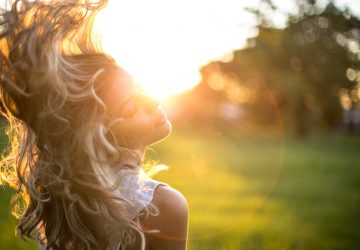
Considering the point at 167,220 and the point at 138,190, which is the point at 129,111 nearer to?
the point at 138,190

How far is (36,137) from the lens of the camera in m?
2.28

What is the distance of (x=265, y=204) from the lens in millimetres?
11898

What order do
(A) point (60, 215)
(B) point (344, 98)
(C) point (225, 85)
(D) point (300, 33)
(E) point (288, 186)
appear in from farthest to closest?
(C) point (225, 85) < (E) point (288, 186) < (B) point (344, 98) < (D) point (300, 33) < (A) point (60, 215)

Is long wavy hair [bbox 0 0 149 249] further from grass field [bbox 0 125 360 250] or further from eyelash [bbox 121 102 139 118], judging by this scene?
grass field [bbox 0 125 360 250]

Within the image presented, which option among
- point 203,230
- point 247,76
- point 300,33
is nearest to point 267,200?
point 203,230

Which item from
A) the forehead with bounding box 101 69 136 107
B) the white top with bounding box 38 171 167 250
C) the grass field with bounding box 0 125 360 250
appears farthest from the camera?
the grass field with bounding box 0 125 360 250

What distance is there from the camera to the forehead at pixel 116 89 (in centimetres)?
230

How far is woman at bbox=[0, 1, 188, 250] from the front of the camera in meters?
2.17

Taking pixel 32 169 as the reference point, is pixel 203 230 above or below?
below

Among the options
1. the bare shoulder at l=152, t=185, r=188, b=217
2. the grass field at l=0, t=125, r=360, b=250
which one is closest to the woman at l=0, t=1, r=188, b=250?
the bare shoulder at l=152, t=185, r=188, b=217

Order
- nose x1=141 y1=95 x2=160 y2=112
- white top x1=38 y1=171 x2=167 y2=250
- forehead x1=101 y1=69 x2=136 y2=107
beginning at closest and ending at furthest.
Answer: white top x1=38 y1=171 x2=167 y2=250 → forehead x1=101 y1=69 x2=136 y2=107 → nose x1=141 y1=95 x2=160 y2=112

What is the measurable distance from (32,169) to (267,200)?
34.9 feet

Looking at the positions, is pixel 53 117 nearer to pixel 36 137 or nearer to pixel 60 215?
pixel 36 137

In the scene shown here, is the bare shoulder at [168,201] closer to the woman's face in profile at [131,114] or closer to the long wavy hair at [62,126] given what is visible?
the long wavy hair at [62,126]
